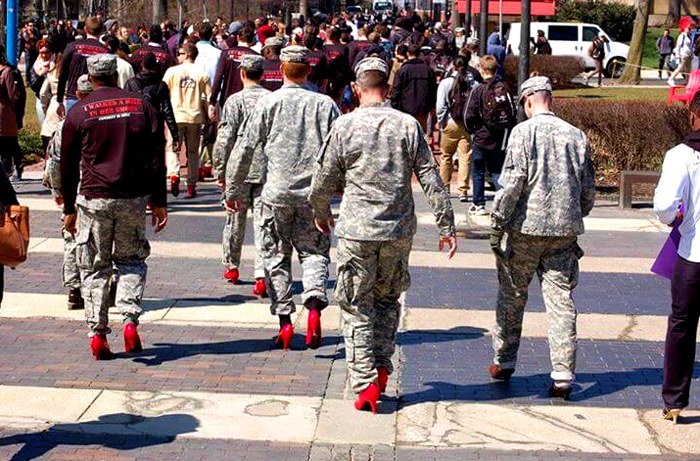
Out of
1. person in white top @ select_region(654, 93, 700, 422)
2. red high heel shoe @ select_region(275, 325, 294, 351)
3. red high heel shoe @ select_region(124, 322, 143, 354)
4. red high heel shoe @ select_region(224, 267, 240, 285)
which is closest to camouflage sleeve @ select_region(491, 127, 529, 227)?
person in white top @ select_region(654, 93, 700, 422)

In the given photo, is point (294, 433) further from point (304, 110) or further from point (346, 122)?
point (304, 110)

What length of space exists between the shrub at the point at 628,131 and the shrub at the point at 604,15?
1717 inches

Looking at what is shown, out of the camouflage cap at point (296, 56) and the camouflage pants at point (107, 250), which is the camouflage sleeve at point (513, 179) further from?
the camouflage pants at point (107, 250)

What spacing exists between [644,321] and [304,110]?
3133 millimetres

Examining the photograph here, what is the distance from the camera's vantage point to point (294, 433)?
679 cm

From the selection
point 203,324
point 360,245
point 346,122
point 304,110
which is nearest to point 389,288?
point 360,245

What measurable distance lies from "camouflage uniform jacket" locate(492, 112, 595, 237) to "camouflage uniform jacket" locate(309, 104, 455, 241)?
0.49m

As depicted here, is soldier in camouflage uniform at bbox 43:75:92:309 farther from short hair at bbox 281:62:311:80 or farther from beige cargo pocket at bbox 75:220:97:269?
short hair at bbox 281:62:311:80

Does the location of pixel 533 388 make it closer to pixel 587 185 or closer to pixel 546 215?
pixel 546 215

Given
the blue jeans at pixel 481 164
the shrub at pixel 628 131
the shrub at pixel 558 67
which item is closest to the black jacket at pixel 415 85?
the shrub at pixel 628 131

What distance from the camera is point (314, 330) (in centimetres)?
843

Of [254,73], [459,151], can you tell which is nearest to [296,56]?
[254,73]

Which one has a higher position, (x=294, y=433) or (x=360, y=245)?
(x=360, y=245)

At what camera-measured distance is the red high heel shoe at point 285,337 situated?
8.55 metres
